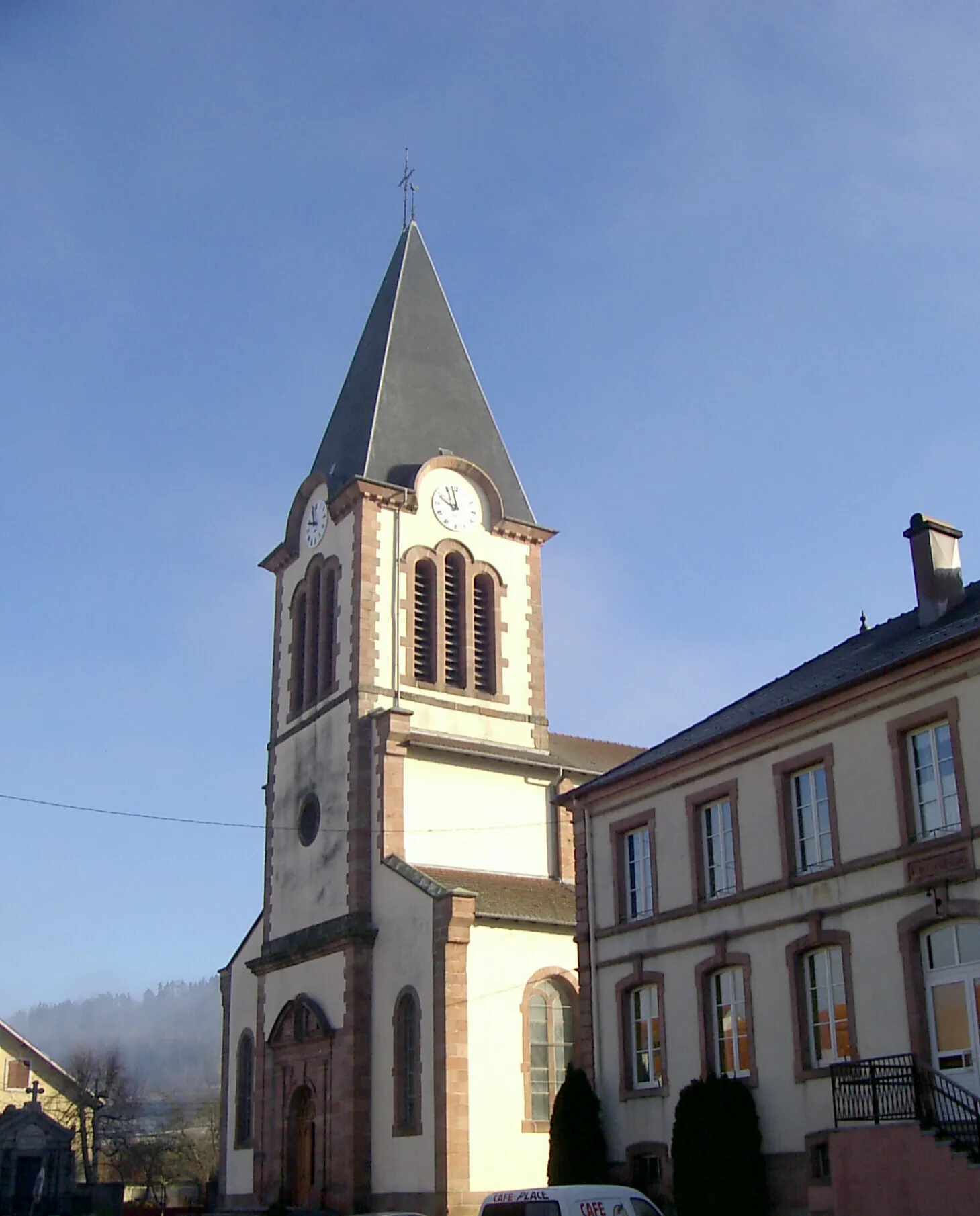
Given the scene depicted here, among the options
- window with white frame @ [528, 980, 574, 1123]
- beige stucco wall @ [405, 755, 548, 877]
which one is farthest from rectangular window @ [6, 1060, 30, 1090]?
window with white frame @ [528, 980, 574, 1123]

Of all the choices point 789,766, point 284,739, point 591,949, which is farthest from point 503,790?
point 789,766

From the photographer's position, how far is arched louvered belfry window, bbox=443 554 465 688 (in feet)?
123

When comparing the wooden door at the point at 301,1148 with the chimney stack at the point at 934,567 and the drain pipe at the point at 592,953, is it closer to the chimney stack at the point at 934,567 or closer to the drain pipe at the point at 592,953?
the drain pipe at the point at 592,953

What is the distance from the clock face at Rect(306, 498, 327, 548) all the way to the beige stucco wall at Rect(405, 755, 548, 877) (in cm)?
817

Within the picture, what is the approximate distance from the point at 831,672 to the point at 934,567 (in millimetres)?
2347

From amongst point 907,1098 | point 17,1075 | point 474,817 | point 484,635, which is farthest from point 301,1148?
point 17,1075

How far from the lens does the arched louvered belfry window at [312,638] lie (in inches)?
1506

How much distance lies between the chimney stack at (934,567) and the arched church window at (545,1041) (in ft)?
43.5

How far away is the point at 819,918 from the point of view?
20984 mm

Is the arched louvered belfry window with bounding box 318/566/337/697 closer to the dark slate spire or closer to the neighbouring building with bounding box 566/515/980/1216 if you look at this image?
the dark slate spire

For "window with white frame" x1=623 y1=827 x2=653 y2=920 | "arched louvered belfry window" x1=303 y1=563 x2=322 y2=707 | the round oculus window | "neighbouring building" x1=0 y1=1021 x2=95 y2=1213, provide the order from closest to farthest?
"window with white frame" x1=623 y1=827 x2=653 y2=920 < the round oculus window < "arched louvered belfry window" x1=303 y1=563 x2=322 y2=707 < "neighbouring building" x1=0 y1=1021 x2=95 y2=1213

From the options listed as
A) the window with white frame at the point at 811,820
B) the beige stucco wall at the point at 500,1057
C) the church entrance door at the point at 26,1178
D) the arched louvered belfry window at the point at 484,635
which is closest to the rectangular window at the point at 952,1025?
the window with white frame at the point at 811,820

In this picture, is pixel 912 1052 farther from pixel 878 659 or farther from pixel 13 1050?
pixel 13 1050

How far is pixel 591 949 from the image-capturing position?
25.6 meters
